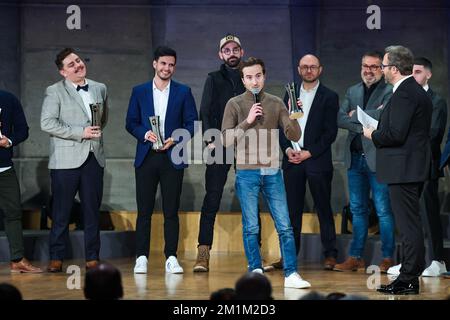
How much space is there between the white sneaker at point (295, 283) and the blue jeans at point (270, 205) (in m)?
0.04

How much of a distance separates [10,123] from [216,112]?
1.55 m

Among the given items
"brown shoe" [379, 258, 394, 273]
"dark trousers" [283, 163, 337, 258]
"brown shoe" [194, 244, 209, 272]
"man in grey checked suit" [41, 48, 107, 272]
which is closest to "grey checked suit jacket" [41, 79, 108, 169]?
"man in grey checked suit" [41, 48, 107, 272]

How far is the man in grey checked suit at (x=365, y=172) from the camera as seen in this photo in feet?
23.1

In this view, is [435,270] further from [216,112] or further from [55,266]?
[55,266]

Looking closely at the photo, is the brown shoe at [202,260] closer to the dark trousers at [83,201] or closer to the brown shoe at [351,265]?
the dark trousers at [83,201]

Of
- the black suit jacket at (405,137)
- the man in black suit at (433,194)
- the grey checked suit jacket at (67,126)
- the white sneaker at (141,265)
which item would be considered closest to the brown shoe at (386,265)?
the man in black suit at (433,194)

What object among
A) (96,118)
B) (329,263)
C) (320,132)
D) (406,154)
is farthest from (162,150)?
(406,154)

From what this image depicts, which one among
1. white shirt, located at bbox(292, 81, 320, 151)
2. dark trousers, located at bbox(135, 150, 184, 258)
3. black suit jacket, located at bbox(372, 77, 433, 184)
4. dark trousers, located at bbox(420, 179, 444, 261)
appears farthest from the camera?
white shirt, located at bbox(292, 81, 320, 151)

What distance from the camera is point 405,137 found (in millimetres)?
5695

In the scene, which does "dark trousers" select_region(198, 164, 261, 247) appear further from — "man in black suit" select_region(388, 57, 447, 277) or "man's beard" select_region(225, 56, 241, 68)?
"man in black suit" select_region(388, 57, 447, 277)

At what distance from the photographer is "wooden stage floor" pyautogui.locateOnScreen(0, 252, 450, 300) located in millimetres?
5535

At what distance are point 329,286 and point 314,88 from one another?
188cm

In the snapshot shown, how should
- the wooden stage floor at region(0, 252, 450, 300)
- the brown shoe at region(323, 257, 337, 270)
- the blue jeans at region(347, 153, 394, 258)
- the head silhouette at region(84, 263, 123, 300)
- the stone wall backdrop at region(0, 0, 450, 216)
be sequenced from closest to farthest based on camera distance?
the head silhouette at region(84, 263, 123, 300), the wooden stage floor at region(0, 252, 450, 300), the blue jeans at region(347, 153, 394, 258), the brown shoe at region(323, 257, 337, 270), the stone wall backdrop at region(0, 0, 450, 216)
